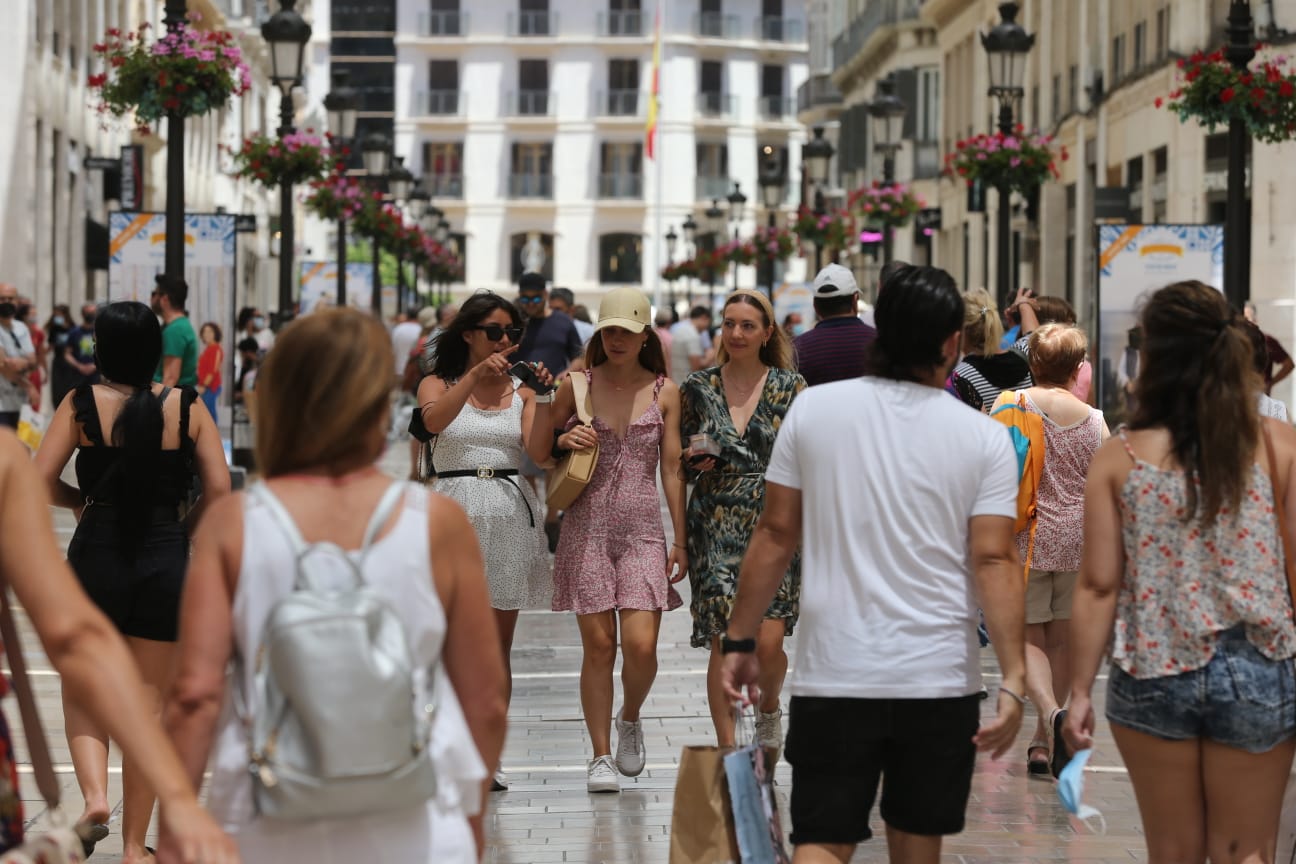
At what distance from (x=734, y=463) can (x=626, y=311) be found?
661 mm

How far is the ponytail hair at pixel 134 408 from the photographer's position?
703cm

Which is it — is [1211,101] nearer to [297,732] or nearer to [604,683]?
[604,683]

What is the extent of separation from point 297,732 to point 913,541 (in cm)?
177

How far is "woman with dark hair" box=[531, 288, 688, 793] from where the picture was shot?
27.6 ft

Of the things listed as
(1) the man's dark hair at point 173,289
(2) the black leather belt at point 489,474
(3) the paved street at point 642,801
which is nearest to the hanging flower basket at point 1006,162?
(1) the man's dark hair at point 173,289

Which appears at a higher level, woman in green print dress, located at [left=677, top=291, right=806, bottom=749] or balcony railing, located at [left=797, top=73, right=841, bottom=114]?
balcony railing, located at [left=797, top=73, right=841, bottom=114]

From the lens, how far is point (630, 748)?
8.60m

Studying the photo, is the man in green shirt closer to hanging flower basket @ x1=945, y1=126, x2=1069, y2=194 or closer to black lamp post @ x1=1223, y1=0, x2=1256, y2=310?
black lamp post @ x1=1223, y1=0, x2=1256, y2=310

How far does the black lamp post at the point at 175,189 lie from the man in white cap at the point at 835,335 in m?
9.57

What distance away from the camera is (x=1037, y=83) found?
42.7 metres

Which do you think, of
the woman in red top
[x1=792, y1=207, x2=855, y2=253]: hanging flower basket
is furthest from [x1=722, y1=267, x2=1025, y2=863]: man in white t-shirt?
[x1=792, y1=207, x2=855, y2=253]: hanging flower basket

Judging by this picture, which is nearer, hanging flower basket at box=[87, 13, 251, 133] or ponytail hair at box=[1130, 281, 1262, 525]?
ponytail hair at box=[1130, 281, 1262, 525]

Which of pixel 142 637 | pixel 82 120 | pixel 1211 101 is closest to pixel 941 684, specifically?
pixel 142 637

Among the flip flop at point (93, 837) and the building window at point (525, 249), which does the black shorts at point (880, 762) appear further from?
the building window at point (525, 249)
